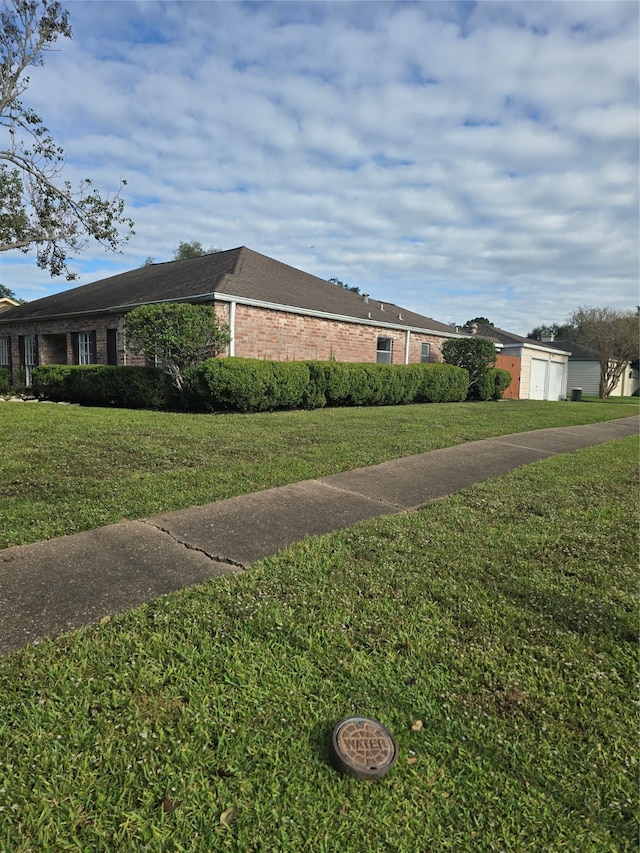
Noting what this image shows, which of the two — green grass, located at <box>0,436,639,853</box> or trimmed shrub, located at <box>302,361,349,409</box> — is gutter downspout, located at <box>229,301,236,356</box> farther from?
green grass, located at <box>0,436,639,853</box>

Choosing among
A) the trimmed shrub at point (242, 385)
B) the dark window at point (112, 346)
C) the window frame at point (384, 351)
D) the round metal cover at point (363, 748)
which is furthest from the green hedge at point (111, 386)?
the round metal cover at point (363, 748)

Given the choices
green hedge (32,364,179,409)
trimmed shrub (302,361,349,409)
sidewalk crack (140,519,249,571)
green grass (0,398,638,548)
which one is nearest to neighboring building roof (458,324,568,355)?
trimmed shrub (302,361,349,409)

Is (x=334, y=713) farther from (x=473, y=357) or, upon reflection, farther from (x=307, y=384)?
(x=473, y=357)

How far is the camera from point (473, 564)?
3.51 m

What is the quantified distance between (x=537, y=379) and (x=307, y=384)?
2018 centimetres

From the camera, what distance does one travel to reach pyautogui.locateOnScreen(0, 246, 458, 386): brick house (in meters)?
14.5

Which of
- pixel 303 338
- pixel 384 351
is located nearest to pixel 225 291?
pixel 303 338

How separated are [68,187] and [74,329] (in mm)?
5032

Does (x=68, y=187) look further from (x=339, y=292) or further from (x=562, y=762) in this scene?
(x=562, y=762)

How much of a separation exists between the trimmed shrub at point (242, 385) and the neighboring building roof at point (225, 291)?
9.07 feet

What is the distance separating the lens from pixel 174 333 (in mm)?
12023

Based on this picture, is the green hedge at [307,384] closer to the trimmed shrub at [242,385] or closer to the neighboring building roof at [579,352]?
the trimmed shrub at [242,385]

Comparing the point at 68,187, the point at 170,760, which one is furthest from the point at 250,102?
the point at 170,760

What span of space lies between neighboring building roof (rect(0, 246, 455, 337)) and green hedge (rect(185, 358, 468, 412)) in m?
2.76
